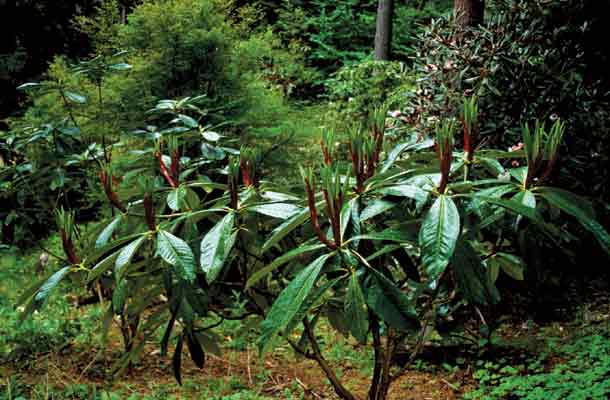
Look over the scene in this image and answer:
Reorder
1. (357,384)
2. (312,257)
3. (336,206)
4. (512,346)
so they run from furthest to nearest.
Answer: (512,346), (357,384), (312,257), (336,206)

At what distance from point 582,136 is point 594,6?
33.8 inches

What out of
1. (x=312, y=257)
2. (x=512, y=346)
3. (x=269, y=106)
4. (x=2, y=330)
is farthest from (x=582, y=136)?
(x=2, y=330)

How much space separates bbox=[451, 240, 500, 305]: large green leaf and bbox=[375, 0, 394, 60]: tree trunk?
9674mm

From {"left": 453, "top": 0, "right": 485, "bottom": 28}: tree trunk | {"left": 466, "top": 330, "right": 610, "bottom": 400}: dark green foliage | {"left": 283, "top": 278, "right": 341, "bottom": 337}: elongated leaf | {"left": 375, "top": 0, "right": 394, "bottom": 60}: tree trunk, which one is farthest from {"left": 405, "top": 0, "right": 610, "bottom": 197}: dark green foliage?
{"left": 375, "top": 0, "right": 394, "bottom": 60}: tree trunk

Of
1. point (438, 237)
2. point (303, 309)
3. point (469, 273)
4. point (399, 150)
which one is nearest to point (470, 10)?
point (399, 150)

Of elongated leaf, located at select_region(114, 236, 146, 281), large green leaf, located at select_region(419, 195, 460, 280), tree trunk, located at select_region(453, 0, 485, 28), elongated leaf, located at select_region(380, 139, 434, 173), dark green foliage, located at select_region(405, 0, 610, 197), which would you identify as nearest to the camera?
large green leaf, located at select_region(419, 195, 460, 280)

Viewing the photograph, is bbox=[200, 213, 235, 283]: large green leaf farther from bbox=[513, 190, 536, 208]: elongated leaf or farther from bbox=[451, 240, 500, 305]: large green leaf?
bbox=[513, 190, 536, 208]: elongated leaf

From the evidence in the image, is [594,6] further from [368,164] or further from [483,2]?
[368,164]

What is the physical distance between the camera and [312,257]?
1.63 metres

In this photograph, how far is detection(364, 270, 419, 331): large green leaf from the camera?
1.20 m

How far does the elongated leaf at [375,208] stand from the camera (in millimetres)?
1309

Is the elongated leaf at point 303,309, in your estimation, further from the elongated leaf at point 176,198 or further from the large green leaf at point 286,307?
the elongated leaf at point 176,198

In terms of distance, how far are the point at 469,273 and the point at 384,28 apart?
31.9ft

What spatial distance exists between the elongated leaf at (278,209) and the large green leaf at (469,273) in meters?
0.38
